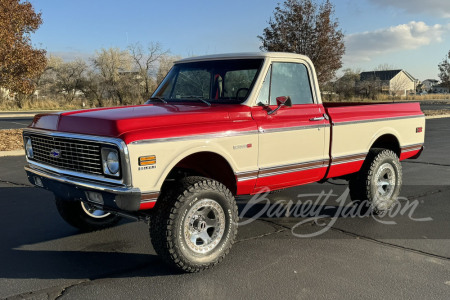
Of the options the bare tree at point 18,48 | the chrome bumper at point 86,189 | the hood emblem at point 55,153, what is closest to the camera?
the chrome bumper at point 86,189

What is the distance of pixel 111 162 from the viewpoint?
11.1 feet

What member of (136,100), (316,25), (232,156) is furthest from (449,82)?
(232,156)

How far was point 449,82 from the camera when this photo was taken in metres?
67.5

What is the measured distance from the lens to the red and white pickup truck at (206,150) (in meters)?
3.44

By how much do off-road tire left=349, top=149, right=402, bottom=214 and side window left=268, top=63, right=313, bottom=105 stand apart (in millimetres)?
1287

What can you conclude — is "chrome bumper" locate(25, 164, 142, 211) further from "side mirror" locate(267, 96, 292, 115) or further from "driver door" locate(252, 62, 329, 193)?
"side mirror" locate(267, 96, 292, 115)

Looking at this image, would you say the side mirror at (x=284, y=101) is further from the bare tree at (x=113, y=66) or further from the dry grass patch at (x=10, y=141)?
the bare tree at (x=113, y=66)

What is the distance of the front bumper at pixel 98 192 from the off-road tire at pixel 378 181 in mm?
3118

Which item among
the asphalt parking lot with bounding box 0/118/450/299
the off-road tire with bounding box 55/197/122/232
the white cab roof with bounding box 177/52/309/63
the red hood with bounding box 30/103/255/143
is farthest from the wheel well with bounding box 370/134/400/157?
the off-road tire with bounding box 55/197/122/232

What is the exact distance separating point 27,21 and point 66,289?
1262 cm

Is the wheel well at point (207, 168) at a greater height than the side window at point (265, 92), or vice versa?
the side window at point (265, 92)

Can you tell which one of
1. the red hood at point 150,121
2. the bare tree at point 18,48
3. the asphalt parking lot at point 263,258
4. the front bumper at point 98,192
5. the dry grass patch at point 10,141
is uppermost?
the bare tree at point 18,48

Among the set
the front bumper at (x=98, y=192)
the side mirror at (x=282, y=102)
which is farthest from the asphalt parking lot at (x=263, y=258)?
the side mirror at (x=282, y=102)

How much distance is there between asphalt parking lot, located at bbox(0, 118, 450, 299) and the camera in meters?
3.38
